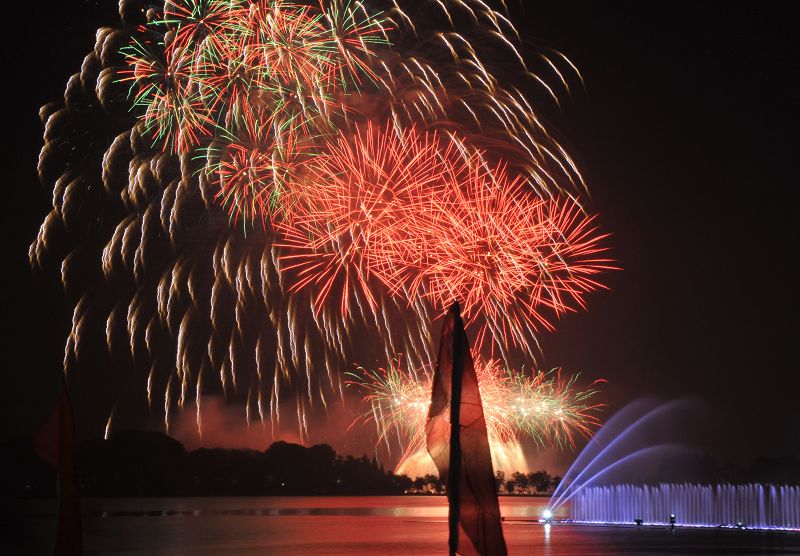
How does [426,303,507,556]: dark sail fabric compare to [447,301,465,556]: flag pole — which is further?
[426,303,507,556]: dark sail fabric

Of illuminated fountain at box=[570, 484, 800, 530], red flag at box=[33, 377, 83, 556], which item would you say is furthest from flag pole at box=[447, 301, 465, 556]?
illuminated fountain at box=[570, 484, 800, 530]

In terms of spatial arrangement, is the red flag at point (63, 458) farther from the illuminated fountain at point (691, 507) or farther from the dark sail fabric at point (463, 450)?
the illuminated fountain at point (691, 507)

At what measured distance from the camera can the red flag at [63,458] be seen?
1780cm

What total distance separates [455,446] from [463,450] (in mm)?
410

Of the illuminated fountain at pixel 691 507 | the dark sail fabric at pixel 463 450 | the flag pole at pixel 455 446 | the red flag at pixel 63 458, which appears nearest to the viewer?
the flag pole at pixel 455 446

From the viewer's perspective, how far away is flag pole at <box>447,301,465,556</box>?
53.0ft

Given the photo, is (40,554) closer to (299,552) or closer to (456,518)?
(299,552)

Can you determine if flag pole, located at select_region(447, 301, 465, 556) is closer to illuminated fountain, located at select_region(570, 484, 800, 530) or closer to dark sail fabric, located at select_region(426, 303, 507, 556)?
dark sail fabric, located at select_region(426, 303, 507, 556)

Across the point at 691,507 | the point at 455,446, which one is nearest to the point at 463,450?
the point at 455,446

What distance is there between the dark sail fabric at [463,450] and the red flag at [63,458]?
650 centimetres

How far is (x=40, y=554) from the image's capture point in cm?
4791

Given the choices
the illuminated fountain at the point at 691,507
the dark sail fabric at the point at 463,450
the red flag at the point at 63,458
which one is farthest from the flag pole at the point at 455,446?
the illuminated fountain at the point at 691,507

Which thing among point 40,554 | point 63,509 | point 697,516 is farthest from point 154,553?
point 697,516

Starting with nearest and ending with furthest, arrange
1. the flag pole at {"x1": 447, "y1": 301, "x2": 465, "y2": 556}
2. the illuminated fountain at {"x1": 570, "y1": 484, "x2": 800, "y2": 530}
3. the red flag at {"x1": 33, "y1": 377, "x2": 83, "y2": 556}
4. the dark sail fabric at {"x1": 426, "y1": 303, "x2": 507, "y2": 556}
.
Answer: the flag pole at {"x1": 447, "y1": 301, "x2": 465, "y2": 556}, the dark sail fabric at {"x1": 426, "y1": 303, "x2": 507, "y2": 556}, the red flag at {"x1": 33, "y1": 377, "x2": 83, "y2": 556}, the illuminated fountain at {"x1": 570, "y1": 484, "x2": 800, "y2": 530}
